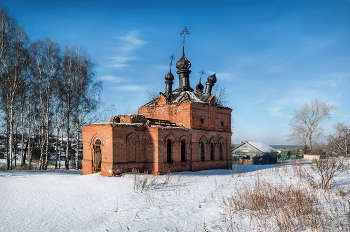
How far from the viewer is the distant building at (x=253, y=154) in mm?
35219

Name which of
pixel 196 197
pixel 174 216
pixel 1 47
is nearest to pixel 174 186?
pixel 196 197

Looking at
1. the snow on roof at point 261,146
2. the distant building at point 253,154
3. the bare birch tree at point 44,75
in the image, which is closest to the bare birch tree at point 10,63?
the bare birch tree at point 44,75

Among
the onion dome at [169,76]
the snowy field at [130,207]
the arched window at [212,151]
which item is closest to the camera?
the snowy field at [130,207]

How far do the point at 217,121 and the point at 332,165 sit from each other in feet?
34.6

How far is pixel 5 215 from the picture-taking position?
303 inches

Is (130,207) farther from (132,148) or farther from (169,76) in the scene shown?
(169,76)

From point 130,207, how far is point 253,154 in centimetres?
3048

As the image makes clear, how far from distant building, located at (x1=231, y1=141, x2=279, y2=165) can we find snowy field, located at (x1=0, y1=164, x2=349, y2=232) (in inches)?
915

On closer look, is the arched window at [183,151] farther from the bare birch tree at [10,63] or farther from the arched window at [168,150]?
the bare birch tree at [10,63]

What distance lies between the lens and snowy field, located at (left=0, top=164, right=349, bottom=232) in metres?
6.99

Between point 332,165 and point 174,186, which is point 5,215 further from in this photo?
point 332,165

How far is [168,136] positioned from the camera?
16.5m

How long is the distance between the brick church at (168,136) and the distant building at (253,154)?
51.3 feet

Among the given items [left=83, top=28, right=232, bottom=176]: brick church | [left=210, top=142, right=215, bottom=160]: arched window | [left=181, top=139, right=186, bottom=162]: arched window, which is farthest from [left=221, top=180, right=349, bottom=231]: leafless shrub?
[left=210, top=142, right=215, bottom=160]: arched window
